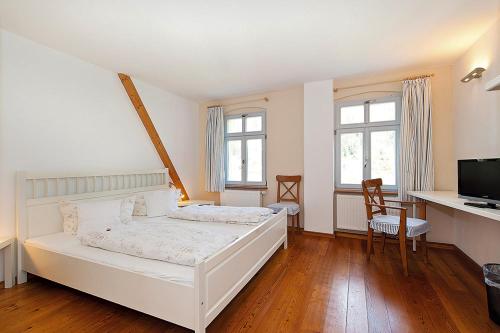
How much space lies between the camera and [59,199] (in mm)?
2590

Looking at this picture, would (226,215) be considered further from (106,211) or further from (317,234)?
(317,234)

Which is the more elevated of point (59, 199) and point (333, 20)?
point (333, 20)

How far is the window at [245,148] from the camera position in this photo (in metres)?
4.43

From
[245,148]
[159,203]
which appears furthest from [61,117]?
[245,148]

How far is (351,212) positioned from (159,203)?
9.62 ft

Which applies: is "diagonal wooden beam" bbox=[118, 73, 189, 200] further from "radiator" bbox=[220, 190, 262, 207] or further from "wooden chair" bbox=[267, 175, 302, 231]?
"wooden chair" bbox=[267, 175, 302, 231]

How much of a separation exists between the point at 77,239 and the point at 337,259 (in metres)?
2.96

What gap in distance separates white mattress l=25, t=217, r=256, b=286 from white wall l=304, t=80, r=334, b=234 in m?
1.66

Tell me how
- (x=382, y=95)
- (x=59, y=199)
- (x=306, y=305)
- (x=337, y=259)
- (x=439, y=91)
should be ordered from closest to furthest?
(x=306, y=305) → (x=59, y=199) → (x=337, y=259) → (x=439, y=91) → (x=382, y=95)

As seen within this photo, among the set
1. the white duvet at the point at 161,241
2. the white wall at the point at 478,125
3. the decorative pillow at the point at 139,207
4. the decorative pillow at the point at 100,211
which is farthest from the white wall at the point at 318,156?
the decorative pillow at the point at 100,211

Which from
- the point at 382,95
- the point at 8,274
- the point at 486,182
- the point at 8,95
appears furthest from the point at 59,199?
the point at 382,95

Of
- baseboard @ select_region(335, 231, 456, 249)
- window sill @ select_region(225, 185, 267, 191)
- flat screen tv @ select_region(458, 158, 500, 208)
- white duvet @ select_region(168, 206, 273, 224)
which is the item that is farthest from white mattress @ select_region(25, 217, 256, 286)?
flat screen tv @ select_region(458, 158, 500, 208)

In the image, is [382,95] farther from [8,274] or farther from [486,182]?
[8,274]

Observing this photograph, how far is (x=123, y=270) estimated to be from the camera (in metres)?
1.71
